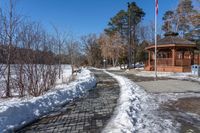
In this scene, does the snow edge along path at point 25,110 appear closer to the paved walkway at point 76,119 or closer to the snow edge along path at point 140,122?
the paved walkway at point 76,119

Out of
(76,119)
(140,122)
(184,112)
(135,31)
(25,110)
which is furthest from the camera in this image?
(135,31)

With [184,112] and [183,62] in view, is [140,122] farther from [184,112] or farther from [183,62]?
[183,62]

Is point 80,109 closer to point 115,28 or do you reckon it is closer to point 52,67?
point 52,67

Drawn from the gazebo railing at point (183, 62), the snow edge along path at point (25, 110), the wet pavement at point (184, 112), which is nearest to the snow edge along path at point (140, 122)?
the wet pavement at point (184, 112)

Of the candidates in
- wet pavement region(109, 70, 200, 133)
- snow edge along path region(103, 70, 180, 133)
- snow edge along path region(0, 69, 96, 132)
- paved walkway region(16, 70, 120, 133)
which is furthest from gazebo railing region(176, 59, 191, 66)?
snow edge along path region(103, 70, 180, 133)

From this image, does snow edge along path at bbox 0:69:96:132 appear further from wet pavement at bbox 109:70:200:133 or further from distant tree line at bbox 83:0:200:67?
distant tree line at bbox 83:0:200:67

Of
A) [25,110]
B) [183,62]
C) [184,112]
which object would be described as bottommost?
[184,112]

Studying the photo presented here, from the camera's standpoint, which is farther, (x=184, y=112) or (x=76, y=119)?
(x=184, y=112)

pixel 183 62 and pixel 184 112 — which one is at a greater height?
pixel 183 62

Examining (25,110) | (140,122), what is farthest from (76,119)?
(140,122)

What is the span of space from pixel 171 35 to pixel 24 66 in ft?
84.9

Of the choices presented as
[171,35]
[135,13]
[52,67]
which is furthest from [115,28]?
[52,67]

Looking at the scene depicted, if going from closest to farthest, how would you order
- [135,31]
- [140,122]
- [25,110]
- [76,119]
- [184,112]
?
[140,122]
[76,119]
[25,110]
[184,112]
[135,31]

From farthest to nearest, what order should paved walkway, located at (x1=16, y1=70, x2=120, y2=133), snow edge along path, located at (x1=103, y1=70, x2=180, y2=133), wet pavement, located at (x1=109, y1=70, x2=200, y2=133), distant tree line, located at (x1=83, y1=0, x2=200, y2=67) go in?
distant tree line, located at (x1=83, y1=0, x2=200, y2=67)
wet pavement, located at (x1=109, y1=70, x2=200, y2=133)
paved walkway, located at (x1=16, y1=70, x2=120, y2=133)
snow edge along path, located at (x1=103, y1=70, x2=180, y2=133)
